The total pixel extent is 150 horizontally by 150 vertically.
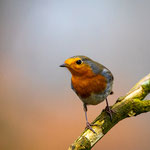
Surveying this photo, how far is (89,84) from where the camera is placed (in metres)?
1.42

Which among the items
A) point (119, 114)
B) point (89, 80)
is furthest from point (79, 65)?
point (119, 114)

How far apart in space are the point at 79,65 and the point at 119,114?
48 centimetres

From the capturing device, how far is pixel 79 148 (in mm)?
1250

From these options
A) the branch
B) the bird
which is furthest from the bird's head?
the branch

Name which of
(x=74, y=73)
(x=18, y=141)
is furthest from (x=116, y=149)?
(x=74, y=73)

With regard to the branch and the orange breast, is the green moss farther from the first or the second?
the orange breast

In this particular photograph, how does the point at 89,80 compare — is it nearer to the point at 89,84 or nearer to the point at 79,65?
the point at 89,84

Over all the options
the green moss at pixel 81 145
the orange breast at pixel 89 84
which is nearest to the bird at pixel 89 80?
the orange breast at pixel 89 84

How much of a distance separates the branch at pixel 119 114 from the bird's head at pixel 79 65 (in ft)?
1.13

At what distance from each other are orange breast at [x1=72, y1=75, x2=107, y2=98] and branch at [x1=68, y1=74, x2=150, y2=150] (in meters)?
0.21

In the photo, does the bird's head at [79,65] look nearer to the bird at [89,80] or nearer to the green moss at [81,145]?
the bird at [89,80]

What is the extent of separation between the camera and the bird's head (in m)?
1.34

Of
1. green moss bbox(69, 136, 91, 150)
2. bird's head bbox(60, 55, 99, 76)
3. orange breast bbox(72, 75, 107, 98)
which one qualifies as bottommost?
green moss bbox(69, 136, 91, 150)

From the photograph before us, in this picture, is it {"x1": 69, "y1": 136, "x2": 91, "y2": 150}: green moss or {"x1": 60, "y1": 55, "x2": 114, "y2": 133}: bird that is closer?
{"x1": 69, "y1": 136, "x2": 91, "y2": 150}: green moss
